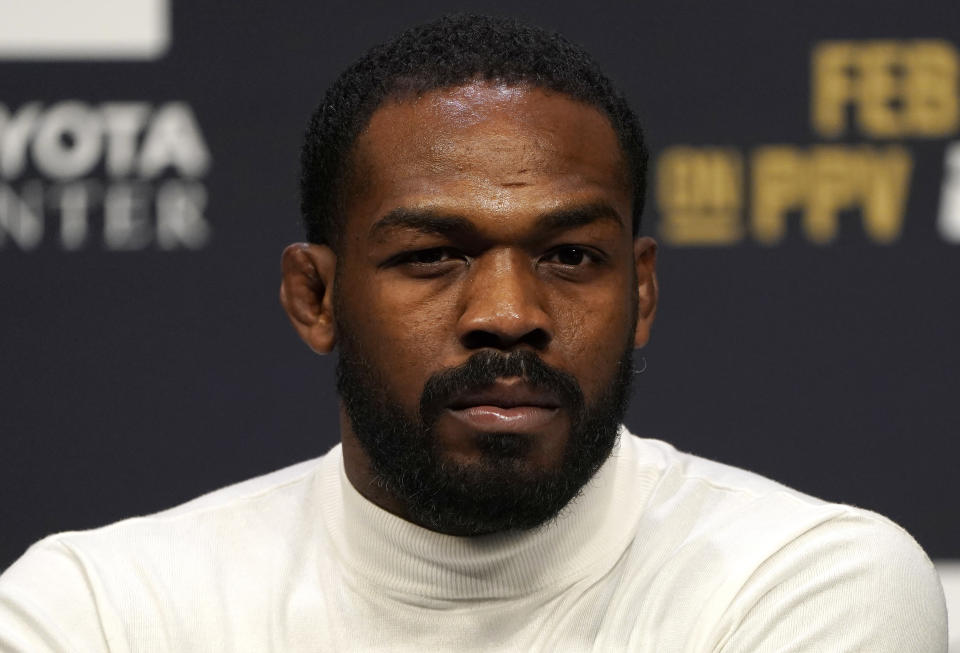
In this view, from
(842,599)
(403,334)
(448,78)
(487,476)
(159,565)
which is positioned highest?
(448,78)

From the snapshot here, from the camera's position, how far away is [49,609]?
1.53m

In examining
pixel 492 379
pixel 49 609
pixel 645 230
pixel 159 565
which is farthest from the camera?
pixel 645 230

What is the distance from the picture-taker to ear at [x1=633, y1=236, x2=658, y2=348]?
1691 millimetres

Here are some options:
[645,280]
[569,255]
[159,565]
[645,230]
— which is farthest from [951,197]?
[159,565]

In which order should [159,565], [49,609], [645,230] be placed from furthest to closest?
1. [645,230]
2. [159,565]
3. [49,609]

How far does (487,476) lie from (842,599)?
372 millimetres

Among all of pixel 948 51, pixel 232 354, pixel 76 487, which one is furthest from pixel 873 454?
pixel 76 487

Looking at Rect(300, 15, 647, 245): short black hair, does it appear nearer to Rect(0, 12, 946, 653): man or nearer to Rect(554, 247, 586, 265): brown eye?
Rect(0, 12, 946, 653): man

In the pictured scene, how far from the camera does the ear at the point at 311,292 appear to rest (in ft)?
5.50

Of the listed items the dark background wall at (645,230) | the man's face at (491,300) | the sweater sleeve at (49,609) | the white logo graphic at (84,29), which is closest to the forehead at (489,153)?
the man's face at (491,300)

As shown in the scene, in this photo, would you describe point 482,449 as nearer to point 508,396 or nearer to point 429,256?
point 508,396

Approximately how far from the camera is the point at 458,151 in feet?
4.85

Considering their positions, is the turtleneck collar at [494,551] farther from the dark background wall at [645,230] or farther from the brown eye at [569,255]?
the dark background wall at [645,230]

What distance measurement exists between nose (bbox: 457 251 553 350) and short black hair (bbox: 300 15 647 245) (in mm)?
204
